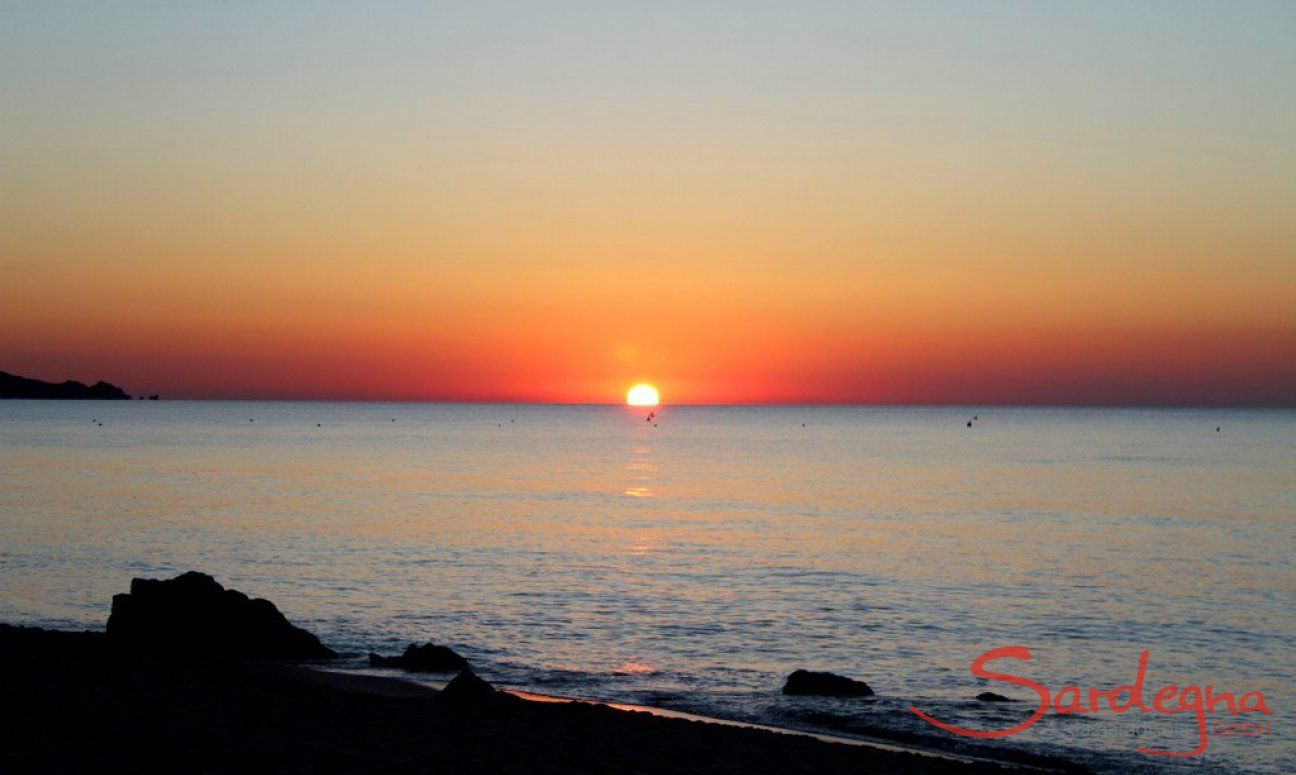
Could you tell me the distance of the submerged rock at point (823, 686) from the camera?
23.7 metres

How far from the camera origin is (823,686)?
934 inches

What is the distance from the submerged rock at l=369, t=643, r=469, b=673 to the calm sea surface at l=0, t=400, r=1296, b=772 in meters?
0.81

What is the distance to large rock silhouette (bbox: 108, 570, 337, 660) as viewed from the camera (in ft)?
86.0

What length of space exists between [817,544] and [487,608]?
2165cm

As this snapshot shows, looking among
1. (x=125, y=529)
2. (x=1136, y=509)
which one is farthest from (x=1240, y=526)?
(x=125, y=529)

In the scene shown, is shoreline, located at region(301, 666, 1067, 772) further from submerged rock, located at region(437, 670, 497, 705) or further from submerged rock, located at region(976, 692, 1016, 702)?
submerged rock, located at region(976, 692, 1016, 702)

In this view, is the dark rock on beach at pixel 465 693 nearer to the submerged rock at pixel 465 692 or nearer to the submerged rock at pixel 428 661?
the submerged rock at pixel 465 692

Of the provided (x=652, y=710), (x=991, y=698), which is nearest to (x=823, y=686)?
(x=991, y=698)

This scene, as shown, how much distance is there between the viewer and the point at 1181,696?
81.2 feet

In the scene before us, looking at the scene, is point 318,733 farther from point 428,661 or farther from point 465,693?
point 428,661

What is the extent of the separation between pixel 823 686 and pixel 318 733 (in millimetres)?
10553

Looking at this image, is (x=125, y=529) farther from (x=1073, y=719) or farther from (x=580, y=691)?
(x=1073, y=719)

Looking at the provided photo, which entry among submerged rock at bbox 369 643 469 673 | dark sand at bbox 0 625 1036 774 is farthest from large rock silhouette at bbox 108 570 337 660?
dark sand at bbox 0 625 1036 774

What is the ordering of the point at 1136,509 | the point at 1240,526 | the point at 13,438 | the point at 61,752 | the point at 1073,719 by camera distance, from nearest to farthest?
the point at 61,752 → the point at 1073,719 → the point at 1240,526 → the point at 1136,509 → the point at 13,438
